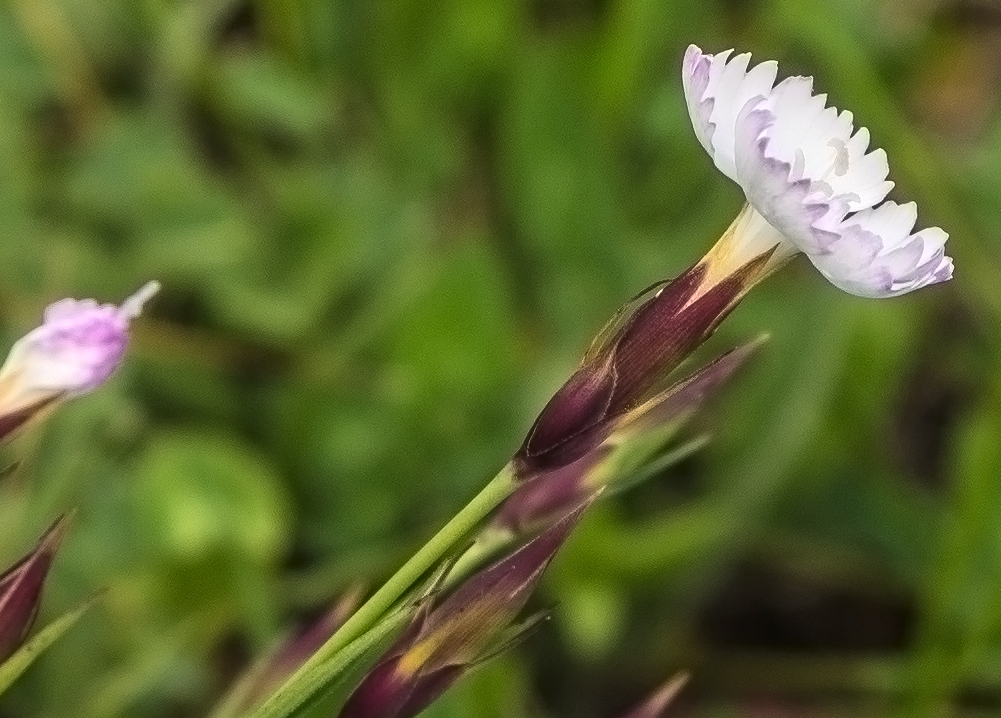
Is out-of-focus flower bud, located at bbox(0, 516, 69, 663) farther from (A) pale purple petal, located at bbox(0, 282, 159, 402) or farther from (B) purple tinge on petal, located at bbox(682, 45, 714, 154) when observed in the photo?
(B) purple tinge on petal, located at bbox(682, 45, 714, 154)

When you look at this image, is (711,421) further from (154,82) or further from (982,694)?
(154,82)

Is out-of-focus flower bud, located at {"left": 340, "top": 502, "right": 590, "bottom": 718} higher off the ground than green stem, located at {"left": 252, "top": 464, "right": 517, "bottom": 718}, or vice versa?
green stem, located at {"left": 252, "top": 464, "right": 517, "bottom": 718}

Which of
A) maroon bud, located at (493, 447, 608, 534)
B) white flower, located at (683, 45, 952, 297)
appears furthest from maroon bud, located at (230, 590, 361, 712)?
white flower, located at (683, 45, 952, 297)

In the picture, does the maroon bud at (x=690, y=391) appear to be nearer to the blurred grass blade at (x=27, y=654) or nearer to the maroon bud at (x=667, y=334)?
the maroon bud at (x=667, y=334)

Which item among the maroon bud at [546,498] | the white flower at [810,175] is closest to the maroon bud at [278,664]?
the maroon bud at [546,498]

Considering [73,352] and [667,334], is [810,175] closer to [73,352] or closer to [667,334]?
[667,334]

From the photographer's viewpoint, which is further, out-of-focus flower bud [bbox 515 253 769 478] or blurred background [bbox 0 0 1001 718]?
blurred background [bbox 0 0 1001 718]
